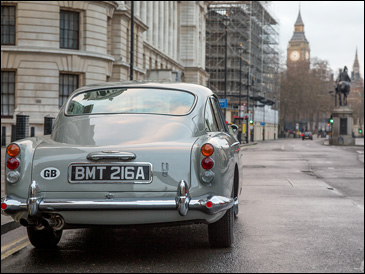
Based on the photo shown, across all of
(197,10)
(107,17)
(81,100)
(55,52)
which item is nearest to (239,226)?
(81,100)

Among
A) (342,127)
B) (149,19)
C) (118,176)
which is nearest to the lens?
(118,176)

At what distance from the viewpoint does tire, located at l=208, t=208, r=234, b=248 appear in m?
5.80

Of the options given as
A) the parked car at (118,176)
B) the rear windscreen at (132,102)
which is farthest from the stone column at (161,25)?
the parked car at (118,176)

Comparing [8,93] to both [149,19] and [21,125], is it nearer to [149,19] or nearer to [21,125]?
[21,125]

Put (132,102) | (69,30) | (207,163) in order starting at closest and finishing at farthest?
(207,163) < (132,102) < (69,30)

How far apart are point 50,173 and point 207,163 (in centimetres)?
130

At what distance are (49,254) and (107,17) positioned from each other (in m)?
35.1

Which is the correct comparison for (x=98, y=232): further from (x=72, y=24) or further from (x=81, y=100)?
(x=72, y=24)

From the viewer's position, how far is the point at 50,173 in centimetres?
519

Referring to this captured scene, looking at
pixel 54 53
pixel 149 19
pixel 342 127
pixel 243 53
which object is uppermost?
pixel 243 53

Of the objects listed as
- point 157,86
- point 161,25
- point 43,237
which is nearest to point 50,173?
point 43,237

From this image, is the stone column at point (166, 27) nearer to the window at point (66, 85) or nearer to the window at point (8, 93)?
the window at point (66, 85)

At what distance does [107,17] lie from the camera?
39.5 metres

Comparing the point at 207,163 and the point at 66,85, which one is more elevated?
the point at 66,85
